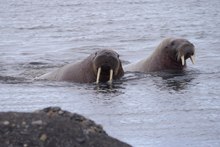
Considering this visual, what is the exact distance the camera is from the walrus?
11.2 meters

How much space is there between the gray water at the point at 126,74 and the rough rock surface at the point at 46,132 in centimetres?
176

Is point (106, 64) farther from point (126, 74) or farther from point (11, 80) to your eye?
point (11, 80)

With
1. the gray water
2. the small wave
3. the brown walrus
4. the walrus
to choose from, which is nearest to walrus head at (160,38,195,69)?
→ the brown walrus

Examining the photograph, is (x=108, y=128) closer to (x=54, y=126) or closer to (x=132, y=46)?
(x=54, y=126)

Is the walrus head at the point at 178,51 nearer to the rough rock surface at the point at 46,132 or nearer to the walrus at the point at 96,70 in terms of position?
the walrus at the point at 96,70

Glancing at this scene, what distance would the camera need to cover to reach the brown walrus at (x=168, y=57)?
488 inches

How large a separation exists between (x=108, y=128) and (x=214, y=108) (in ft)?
5.96

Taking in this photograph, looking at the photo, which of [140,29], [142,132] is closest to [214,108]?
[142,132]

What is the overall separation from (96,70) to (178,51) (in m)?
1.72

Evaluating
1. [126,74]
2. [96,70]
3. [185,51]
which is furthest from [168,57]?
[96,70]

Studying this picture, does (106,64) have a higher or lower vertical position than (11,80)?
higher

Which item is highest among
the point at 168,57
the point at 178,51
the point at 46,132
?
the point at 46,132

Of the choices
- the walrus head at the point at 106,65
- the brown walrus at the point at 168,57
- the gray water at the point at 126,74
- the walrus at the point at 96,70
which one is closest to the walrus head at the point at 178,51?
the brown walrus at the point at 168,57

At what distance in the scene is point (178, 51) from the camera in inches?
488
